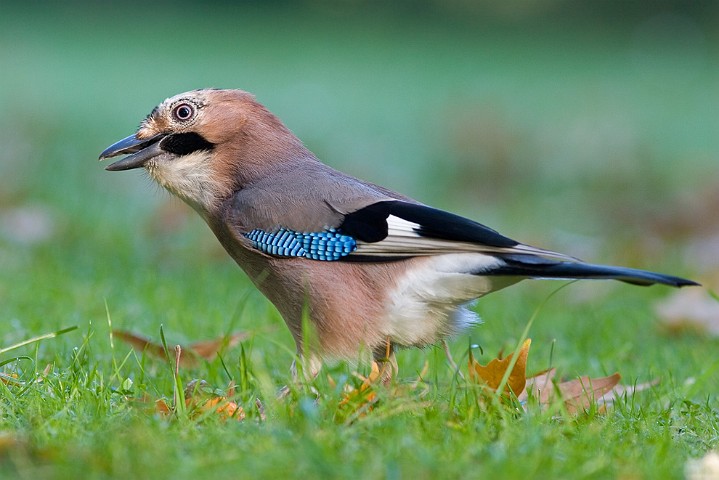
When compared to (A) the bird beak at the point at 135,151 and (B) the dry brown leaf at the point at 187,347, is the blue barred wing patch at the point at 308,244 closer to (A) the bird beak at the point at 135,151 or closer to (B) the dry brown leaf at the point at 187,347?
(B) the dry brown leaf at the point at 187,347

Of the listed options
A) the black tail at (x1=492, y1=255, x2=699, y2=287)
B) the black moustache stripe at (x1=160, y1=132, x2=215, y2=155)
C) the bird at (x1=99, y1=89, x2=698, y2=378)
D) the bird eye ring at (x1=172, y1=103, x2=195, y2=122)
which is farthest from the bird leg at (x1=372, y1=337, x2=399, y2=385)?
the bird eye ring at (x1=172, y1=103, x2=195, y2=122)

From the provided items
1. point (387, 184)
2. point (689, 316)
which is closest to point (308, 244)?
point (689, 316)

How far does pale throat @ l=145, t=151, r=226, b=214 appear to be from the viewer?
14.0ft

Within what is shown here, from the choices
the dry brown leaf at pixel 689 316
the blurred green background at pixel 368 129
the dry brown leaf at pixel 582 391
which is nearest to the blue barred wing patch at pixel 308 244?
the dry brown leaf at pixel 582 391

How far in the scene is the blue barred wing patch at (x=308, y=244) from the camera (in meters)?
4.04

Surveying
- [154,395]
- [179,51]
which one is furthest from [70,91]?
[154,395]

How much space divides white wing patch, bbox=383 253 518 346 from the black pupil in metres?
0.99

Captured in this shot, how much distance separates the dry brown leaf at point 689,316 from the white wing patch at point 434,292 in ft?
5.69

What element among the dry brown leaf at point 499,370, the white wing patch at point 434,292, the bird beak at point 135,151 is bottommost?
the dry brown leaf at point 499,370

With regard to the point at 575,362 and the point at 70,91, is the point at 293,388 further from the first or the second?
the point at 70,91

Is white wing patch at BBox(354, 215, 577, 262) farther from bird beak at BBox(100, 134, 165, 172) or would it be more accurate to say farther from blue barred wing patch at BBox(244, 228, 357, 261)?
bird beak at BBox(100, 134, 165, 172)

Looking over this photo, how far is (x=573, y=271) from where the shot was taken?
12.5 feet

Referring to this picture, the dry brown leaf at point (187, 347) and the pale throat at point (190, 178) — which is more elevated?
the pale throat at point (190, 178)

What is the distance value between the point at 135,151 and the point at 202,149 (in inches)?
9.6
